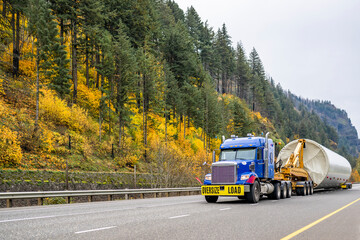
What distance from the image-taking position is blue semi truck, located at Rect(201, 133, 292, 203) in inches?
655

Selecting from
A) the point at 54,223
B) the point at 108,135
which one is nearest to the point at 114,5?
the point at 108,135

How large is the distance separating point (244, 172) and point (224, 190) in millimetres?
1430

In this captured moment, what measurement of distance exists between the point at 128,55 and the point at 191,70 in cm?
2438

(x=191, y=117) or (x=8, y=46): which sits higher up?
(x=8, y=46)

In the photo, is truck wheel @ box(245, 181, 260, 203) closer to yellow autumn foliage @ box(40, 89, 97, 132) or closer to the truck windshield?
the truck windshield

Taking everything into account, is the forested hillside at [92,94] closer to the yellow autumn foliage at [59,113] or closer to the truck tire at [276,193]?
the yellow autumn foliage at [59,113]

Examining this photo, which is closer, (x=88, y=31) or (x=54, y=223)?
(x=54, y=223)

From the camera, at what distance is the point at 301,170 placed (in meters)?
26.0

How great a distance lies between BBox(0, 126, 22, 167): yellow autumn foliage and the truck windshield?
13.9 meters

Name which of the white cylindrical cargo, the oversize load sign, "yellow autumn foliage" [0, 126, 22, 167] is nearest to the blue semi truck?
the oversize load sign

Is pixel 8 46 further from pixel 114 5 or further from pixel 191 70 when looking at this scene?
pixel 191 70

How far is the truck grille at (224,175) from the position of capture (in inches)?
658

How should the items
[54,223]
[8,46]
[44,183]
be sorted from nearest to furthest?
[54,223] < [44,183] < [8,46]

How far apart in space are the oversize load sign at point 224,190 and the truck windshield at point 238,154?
6.72ft
